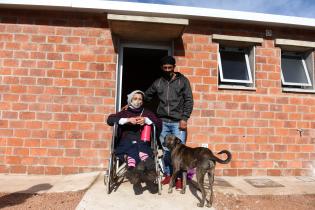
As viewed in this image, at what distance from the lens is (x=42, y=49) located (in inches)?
217

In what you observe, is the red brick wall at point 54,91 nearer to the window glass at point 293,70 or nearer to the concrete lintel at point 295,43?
the concrete lintel at point 295,43

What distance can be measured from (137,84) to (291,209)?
6640 millimetres

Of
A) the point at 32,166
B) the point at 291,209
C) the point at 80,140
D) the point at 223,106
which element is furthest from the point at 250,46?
the point at 32,166

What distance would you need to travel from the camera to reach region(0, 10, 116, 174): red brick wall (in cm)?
535

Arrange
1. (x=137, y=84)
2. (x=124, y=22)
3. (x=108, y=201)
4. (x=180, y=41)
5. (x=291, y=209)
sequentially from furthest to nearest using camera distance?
1. (x=137, y=84)
2. (x=180, y=41)
3. (x=124, y=22)
4. (x=291, y=209)
5. (x=108, y=201)

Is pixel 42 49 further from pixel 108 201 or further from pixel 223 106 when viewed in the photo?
pixel 223 106

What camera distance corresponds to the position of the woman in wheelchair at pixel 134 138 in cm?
389

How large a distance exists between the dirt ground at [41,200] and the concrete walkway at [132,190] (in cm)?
15

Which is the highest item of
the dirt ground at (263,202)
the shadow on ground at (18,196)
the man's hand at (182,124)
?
the man's hand at (182,124)

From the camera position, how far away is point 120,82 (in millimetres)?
5750

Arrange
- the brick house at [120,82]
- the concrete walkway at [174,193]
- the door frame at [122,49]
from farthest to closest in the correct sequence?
the door frame at [122,49] < the brick house at [120,82] < the concrete walkway at [174,193]

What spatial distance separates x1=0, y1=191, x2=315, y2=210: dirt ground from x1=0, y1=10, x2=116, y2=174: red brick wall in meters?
1.20

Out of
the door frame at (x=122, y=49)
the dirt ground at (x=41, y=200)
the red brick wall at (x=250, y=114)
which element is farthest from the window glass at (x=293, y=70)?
the dirt ground at (x=41, y=200)

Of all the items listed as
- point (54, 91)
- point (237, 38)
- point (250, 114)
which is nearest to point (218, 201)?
point (250, 114)
